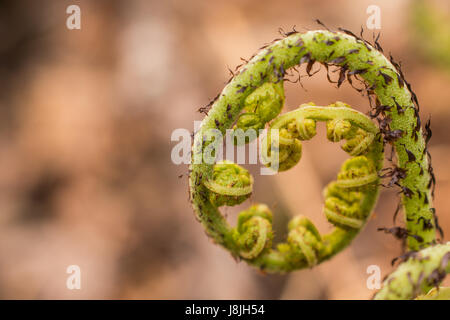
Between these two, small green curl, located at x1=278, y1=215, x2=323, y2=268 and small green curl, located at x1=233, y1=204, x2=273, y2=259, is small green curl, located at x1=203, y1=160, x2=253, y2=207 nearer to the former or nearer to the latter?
small green curl, located at x1=233, y1=204, x2=273, y2=259

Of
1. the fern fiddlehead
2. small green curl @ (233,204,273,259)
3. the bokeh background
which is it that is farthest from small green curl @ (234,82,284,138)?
the bokeh background

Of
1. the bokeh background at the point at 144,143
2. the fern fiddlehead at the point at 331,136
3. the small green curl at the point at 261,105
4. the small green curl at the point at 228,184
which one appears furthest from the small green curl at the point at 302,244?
the bokeh background at the point at 144,143

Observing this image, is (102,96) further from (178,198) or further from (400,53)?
(400,53)

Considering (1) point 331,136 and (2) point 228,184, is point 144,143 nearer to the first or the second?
(2) point 228,184

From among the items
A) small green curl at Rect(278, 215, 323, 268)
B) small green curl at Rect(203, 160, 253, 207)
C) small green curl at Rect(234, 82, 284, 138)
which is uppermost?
small green curl at Rect(234, 82, 284, 138)

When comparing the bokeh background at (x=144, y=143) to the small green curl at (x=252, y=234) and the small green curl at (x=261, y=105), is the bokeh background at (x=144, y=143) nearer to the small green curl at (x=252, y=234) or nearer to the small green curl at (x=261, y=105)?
the small green curl at (x=252, y=234)

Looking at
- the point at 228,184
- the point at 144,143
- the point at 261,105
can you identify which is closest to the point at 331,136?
the point at 261,105
